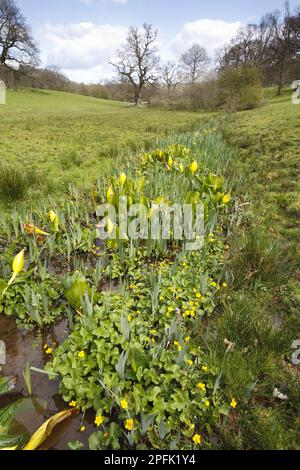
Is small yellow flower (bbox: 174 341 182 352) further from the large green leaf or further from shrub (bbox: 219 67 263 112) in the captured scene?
shrub (bbox: 219 67 263 112)

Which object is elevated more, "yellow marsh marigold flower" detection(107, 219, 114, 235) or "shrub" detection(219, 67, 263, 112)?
"shrub" detection(219, 67, 263, 112)

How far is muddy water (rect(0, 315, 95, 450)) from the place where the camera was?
140 centimetres

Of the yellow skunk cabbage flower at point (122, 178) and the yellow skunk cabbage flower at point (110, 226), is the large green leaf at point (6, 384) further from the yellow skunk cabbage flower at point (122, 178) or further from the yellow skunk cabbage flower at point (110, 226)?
the yellow skunk cabbage flower at point (122, 178)

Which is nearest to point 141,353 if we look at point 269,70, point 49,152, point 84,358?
point 84,358

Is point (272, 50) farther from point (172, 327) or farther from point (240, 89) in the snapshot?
point (172, 327)

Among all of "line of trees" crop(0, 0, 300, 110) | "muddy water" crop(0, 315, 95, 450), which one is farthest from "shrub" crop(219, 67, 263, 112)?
"muddy water" crop(0, 315, 95, 450)

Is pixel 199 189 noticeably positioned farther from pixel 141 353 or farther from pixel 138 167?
pixel 141 353

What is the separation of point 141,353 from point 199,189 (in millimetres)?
2376

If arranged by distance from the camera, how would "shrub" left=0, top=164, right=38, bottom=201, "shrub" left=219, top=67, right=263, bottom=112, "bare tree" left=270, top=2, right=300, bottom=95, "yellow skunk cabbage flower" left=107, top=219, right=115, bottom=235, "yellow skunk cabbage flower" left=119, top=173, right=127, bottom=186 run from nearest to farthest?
A: 1. "yellow skunk cabbage flower" left=107, top=219, right=115, bottom=235
2. "yellow skunk cabbage flower" left=119, top=173, right=127, bottom=186
3. "shrub" left=0, top=164, right=38, bottom=201
4. "shrub" left=219, top=67, right=263, bottom=112
5. "bare tree" left=270, top=2, right=300, bottom=95

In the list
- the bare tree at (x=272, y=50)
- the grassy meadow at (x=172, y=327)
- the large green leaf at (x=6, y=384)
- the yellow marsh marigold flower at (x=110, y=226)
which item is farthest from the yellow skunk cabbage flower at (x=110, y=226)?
the bare tree at (x=272, y=50)

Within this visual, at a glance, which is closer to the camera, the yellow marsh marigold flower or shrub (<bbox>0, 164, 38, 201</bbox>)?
the yellow marsh marigold flower

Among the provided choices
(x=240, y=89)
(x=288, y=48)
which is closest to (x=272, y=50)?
(x=288, y=48)

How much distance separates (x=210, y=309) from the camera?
→ 6.72ft

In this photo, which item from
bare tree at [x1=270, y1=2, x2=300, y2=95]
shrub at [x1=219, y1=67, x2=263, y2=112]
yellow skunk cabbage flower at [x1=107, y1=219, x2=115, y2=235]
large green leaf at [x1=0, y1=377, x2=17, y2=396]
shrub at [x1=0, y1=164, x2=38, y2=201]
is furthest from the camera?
bare tree at [x1=270, y1=2, x2=300, y2=95]
